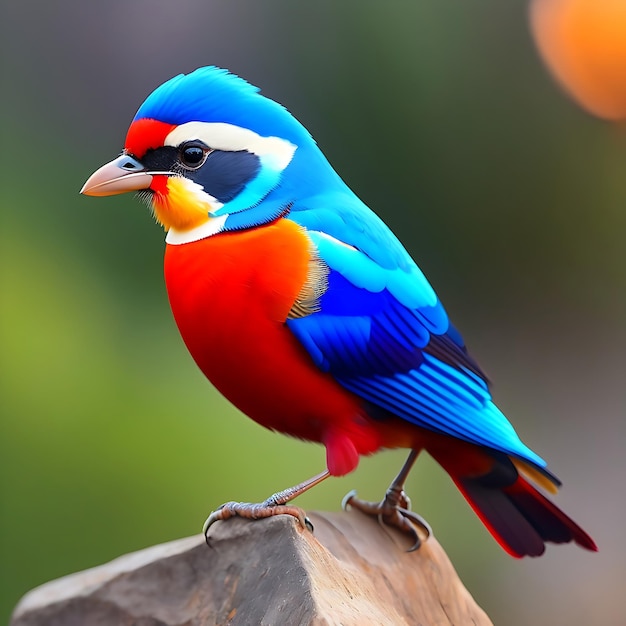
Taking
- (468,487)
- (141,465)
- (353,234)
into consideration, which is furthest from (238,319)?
(141,465)

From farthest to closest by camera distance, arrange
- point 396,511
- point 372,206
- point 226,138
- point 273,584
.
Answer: point 372,206 < point 396,511 < point 226,138 < point 273,584

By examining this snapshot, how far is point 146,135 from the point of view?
5.78 feet

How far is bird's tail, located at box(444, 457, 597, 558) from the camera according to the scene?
188 centimetres

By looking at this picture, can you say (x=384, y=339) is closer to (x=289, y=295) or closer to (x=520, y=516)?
(x=289, y=295)

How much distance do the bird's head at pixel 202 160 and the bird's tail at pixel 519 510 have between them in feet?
2.30

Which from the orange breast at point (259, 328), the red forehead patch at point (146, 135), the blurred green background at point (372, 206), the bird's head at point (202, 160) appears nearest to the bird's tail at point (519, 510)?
the orange breast at point (259, 328)

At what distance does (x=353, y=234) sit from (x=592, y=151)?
2588 millimetres

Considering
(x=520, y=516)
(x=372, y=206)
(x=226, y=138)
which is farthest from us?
(x=372, y=206)

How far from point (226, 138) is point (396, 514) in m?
0.91

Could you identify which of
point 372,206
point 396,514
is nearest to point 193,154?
point 396,514

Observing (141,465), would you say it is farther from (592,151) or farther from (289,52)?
(592,151)

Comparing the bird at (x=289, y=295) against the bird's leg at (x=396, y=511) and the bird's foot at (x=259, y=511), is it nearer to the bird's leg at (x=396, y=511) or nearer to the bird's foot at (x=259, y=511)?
the bird's foot at (x=259, y=511)

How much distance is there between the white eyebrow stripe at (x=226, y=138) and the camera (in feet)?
5.74

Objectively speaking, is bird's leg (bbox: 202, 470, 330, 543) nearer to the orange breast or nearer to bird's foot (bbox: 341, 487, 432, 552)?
the orange breast
